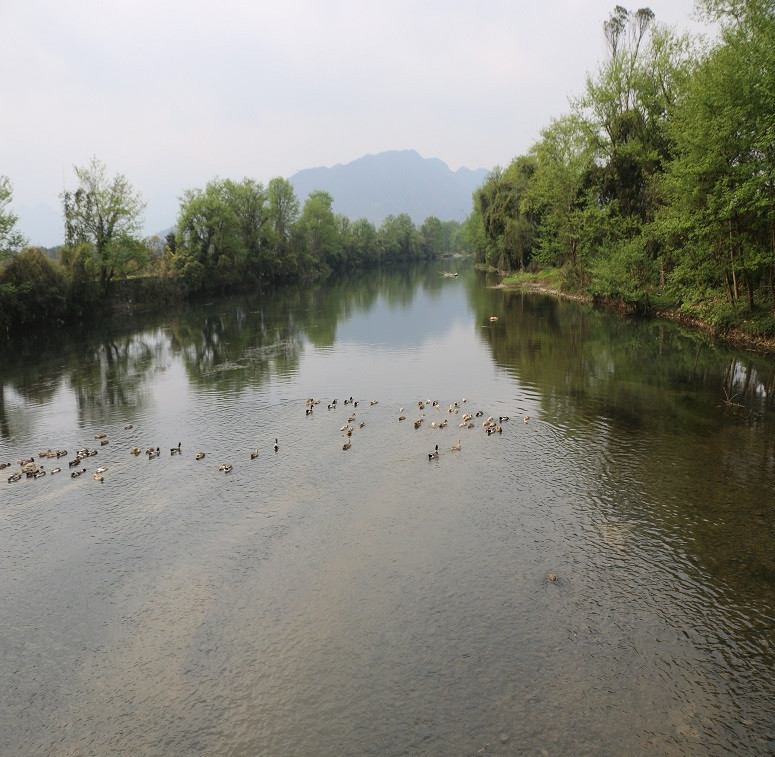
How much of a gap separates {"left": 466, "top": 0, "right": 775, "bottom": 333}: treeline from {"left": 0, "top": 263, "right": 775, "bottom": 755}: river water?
976 centimetres

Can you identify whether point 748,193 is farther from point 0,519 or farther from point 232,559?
point 0,519

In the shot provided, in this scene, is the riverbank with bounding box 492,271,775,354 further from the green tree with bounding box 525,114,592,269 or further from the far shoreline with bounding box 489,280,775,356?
the green tree with bounding box 525,114,592,269

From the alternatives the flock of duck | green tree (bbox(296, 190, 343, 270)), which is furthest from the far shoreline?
green tree (bbox(296, 190, 343, 270))

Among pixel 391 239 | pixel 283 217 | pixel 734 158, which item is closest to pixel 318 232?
pixel 283 217

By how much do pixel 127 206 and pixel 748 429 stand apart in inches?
3010

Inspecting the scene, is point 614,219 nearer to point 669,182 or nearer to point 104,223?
point 669,182

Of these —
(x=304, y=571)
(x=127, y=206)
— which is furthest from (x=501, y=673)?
(x=127, y=206)

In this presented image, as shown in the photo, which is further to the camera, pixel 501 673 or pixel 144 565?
pixel 144 565

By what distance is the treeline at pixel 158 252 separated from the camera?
197ft

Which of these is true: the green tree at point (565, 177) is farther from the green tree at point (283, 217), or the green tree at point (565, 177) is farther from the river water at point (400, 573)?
the green tree at point (283, 217)

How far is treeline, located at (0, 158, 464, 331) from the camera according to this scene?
197 feet

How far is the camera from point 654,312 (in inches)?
2084

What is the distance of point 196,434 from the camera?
91.0 ft

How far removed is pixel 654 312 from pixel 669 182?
15.7 m
